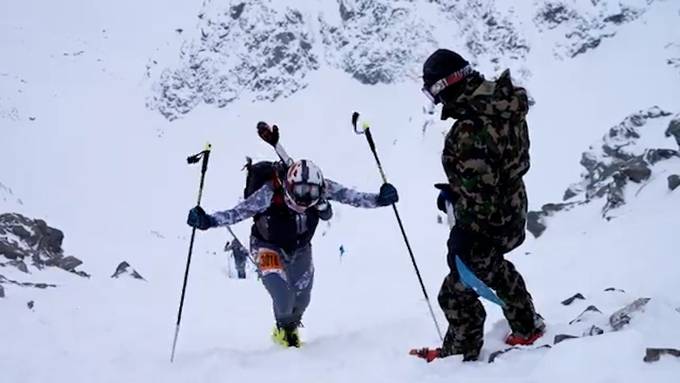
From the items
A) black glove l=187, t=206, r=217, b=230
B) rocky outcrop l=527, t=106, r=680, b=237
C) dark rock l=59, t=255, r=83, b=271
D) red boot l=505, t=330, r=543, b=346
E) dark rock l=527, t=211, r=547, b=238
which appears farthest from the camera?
dark rock l=527, t=211, r=547, b=238

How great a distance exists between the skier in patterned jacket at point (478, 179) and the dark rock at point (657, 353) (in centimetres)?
134

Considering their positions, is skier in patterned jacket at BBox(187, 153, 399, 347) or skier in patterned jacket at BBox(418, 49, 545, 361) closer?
skier in patterned jacket at BBox(418, 49, 545, 361)

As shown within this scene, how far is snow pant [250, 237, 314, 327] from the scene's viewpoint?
273 inches

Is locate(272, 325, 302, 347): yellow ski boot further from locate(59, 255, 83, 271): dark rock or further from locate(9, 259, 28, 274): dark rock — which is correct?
locate(59, 255, 83, 271): dark rock

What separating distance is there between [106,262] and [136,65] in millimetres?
59834

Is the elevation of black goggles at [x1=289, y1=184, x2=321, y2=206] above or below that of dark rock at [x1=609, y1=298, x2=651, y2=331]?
above

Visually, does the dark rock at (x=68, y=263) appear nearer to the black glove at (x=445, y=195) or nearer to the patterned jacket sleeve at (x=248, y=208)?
the patterned jacket sleeve at (x=248, y=208)

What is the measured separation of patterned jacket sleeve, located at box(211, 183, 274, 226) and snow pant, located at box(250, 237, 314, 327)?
537mm

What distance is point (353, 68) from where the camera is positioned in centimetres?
6294

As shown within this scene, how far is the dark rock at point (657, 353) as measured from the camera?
344 centimetres

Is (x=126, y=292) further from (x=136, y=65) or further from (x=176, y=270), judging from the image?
(x=136, y=65)

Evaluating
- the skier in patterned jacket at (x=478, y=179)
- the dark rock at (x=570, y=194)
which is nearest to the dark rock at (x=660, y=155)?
the dark rock at (x=570, y=194)

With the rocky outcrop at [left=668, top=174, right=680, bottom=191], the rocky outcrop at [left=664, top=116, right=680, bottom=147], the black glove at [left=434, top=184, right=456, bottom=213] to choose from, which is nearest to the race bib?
the black glove at [left=434, top=184, right=456, bottom=213]

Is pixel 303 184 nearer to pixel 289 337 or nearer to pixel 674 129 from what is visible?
pixel 289 337
